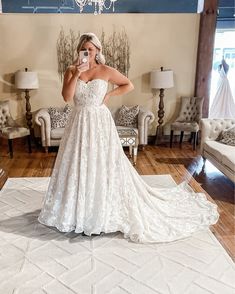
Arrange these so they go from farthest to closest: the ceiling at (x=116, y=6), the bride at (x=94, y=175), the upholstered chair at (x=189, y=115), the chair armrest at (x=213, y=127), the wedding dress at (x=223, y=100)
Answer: the wedding dress at (x=223, y=100), the ceiling at (x=116, y=6), the upholstered chair at (x=189, y=115), the chair armrest at (x=213, y=127), the bride at (x=94, y=175)

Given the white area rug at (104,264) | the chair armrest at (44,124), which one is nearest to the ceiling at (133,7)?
the chair armrest at (44,124)

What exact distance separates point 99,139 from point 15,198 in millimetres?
1531

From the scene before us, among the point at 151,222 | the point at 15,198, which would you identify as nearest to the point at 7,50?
the point at 15,198

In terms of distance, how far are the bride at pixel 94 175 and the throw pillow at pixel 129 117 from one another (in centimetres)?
273

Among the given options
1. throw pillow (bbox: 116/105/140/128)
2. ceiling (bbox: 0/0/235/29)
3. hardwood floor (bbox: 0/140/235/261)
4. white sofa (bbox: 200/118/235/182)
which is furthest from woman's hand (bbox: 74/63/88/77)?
ceiling (bbox: 0/0/235/29)

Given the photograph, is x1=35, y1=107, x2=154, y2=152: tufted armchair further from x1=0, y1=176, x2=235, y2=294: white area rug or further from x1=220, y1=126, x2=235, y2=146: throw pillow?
x1=0, y1=176, x2=235, y2=294: white area rug

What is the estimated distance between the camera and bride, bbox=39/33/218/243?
8.13ft

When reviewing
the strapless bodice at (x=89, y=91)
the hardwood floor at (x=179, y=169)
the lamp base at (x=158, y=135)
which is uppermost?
the strapless bodice at (x=89, y=91)

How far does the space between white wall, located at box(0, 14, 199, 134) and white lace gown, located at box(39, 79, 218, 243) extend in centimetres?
339

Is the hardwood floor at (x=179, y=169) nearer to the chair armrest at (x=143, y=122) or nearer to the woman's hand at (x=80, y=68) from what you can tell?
the chair armrest at (x=143, y=122)

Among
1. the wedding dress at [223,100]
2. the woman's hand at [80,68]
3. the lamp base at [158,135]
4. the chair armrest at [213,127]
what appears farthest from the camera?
the wedding dress at [223,100]

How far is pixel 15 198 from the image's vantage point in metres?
3.45

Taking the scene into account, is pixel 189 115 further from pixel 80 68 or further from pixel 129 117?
pixel 80 68

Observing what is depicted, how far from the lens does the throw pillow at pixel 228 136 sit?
4204mm
